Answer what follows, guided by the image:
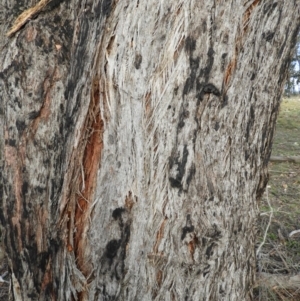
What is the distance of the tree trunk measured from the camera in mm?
1544

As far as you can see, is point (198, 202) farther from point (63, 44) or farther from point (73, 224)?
point (63, 44)

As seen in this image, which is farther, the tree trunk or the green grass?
the green grass

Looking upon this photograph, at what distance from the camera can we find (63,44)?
2.06 meters

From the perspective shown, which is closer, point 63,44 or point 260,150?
point 260,150

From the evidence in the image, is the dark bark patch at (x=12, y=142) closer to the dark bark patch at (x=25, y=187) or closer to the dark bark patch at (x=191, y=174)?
the dark bark patch at (x=25, y=187)

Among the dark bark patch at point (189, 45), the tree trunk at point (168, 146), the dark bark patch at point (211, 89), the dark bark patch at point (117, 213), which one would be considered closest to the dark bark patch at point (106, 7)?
the tree trunk at point (168, 146)

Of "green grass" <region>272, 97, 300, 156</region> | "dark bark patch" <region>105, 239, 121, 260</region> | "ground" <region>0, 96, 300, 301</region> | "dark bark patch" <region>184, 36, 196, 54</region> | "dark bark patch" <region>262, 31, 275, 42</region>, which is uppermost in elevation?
"dark bark patch" <region>262, 31, 275, 42</region>

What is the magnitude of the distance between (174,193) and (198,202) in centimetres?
9

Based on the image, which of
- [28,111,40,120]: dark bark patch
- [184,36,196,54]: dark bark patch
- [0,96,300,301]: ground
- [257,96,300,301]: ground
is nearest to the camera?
[184,36,196,54]: dark bark patch

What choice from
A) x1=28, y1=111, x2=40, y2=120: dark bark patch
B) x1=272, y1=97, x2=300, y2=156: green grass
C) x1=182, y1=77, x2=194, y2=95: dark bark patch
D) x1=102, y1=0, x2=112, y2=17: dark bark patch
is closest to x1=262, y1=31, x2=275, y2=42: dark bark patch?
x1=182, y1=77, x2=194, y2=95: dark bark patch

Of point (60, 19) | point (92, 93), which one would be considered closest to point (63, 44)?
point (60, 19)

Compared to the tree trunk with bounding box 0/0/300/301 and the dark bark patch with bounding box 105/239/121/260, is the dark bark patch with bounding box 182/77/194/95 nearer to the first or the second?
the tree trunk with bounding box 0/0/300/301

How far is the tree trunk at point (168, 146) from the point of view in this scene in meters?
1.54

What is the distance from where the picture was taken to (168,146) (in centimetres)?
155
